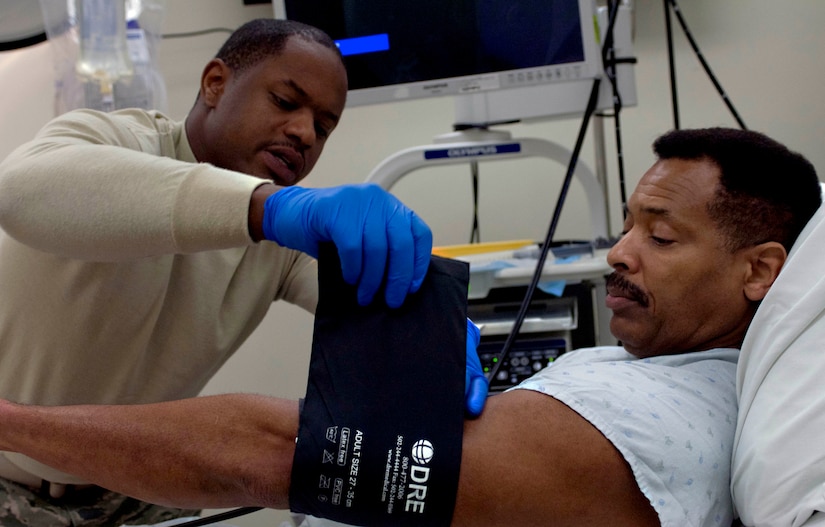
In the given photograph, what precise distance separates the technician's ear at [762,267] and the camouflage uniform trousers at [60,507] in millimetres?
1120

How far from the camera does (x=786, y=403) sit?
885 millimetres

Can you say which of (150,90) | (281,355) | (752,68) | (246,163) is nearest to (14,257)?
(246,163)

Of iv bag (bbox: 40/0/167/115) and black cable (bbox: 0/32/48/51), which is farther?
iv bag (bbox: 40/0/167/115)

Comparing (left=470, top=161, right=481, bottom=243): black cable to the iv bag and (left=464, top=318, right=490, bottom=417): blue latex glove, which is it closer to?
the iv bag

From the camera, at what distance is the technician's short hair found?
1.47 metres

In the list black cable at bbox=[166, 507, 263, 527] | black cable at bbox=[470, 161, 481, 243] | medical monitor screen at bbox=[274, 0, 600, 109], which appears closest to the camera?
black cable at bbox=[166, 507, 263, 527]

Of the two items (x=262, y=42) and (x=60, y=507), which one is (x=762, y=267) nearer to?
(x=262, y=42)

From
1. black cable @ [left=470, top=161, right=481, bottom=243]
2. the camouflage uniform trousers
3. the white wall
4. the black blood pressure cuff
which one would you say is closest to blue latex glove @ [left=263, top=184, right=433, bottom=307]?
the black blood pressure cuff

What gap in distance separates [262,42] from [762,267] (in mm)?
938

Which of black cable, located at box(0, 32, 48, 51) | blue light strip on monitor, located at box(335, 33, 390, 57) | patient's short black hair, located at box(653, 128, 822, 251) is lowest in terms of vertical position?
patient's short black hair, located at box(653, 128, 822, 251)

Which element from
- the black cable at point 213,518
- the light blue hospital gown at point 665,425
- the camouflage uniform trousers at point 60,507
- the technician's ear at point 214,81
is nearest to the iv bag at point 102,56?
the technician's ear at point 214,81

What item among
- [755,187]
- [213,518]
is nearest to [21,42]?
[213,518]

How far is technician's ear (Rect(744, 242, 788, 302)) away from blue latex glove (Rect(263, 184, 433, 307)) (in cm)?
50

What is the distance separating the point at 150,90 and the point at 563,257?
125 cm
